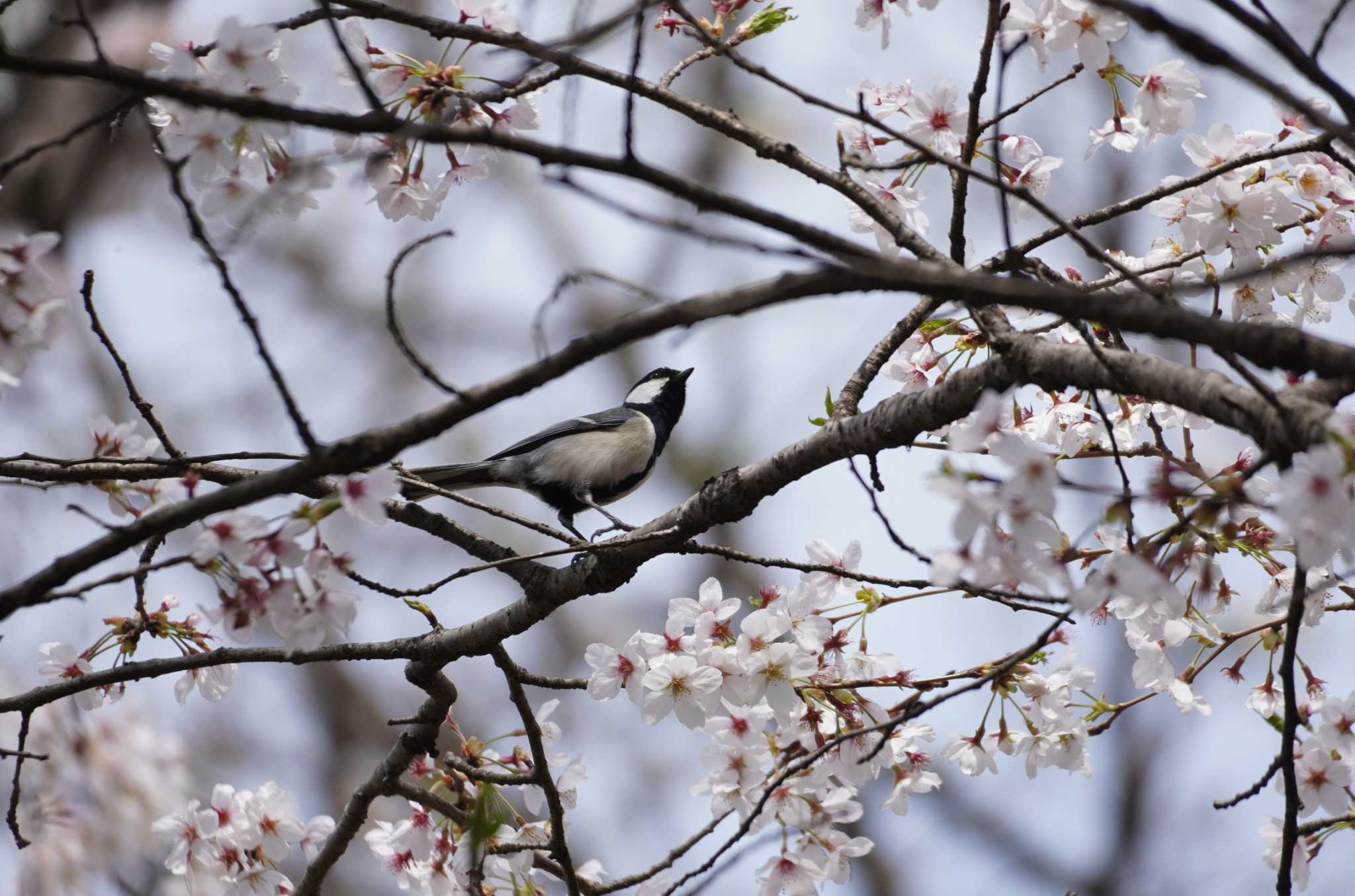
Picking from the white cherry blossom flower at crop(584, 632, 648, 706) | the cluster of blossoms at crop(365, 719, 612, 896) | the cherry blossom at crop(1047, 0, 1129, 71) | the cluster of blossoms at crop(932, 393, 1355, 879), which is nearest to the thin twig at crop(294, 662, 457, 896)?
the cluster of blossoms at crop(365, 719, 612, 896)

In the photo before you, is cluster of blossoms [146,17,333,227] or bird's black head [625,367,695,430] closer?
cluster of blossoms [146,17,333,227]

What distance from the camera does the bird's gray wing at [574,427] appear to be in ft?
14.5

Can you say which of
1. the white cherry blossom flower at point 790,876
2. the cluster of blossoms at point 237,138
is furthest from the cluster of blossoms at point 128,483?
Answer: the white cherry blossom flower at point 790,876

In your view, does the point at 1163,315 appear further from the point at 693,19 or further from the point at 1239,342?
the point at 693,19

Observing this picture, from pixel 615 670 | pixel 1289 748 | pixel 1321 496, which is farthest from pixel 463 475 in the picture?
pixel 1321 496

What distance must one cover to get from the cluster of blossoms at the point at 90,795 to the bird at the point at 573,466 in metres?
1.40

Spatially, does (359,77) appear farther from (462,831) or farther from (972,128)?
(462,831)

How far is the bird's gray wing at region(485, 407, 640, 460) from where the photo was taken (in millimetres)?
4422

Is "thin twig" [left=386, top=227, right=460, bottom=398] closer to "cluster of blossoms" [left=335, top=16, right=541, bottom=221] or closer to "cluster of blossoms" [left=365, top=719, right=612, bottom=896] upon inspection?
"cluster of blossoms" [left=335, top=16, right=541, bottom=221]

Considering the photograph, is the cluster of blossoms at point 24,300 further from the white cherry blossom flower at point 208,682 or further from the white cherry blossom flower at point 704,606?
the white cherry blossom flower at point 704,606

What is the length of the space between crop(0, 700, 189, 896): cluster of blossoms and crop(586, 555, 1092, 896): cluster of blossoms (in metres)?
1.66

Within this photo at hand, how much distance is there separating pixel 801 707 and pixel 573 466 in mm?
2212

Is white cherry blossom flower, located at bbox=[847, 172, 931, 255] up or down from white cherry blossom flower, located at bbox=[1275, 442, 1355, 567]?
up

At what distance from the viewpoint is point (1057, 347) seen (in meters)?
1.78
